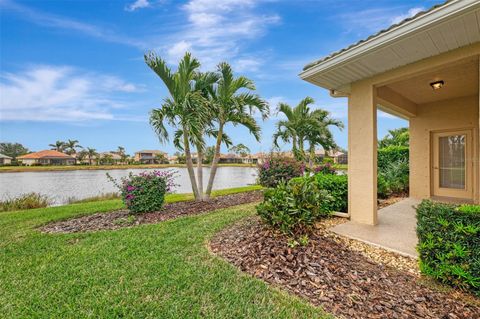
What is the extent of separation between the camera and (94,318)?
74.2 inches

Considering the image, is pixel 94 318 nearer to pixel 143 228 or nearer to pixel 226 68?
pixel 143 228

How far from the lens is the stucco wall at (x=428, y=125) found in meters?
5.83

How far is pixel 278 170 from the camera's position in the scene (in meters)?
9.18

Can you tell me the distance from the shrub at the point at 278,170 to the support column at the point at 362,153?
15.0 ft

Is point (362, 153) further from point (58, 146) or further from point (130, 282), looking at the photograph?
point (58, 146)

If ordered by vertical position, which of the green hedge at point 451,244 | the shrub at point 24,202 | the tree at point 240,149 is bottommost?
the shrub at point 24,202

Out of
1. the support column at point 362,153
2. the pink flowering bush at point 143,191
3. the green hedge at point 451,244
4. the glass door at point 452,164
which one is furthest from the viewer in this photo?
the glass door at point 452,164

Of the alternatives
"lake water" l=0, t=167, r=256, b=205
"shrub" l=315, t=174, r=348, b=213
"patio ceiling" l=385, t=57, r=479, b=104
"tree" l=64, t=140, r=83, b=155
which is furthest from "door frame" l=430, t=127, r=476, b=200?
"tree" l=64, t=140, r=83, b=155

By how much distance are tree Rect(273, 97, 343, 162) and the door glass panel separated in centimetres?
584

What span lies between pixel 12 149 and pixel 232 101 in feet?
242

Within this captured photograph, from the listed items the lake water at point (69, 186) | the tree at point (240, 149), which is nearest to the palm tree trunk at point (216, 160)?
the tree at point (240, 149)

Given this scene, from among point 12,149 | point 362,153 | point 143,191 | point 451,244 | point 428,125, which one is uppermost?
point 12,149

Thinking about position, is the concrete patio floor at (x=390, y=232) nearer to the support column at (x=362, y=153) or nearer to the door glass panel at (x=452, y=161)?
the support column at (x=362, y=153)

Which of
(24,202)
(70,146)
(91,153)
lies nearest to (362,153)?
(24,202)
